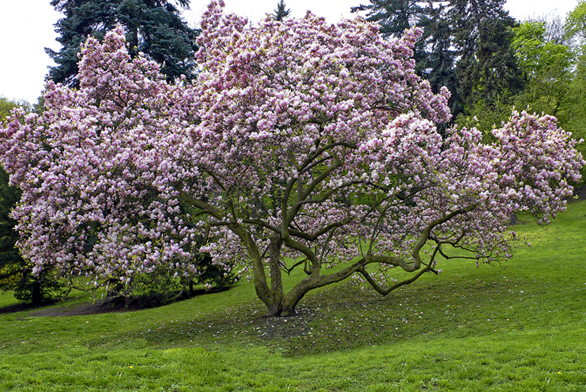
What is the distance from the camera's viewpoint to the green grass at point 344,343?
773 centimetres

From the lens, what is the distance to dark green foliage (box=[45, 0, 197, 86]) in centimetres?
2630

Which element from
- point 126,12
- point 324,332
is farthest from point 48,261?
point 126,12

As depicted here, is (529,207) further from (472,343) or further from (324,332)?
(324,332)

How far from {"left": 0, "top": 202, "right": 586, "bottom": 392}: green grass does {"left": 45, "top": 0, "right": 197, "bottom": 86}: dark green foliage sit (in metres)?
15.8

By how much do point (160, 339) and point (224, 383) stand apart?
21.5 feet

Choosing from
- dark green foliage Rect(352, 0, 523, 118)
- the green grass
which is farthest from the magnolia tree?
dark green foliage Rect(352, 0, 523, 118)

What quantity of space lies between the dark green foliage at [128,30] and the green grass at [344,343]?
15.8 metres

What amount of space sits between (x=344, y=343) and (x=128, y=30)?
2557cm

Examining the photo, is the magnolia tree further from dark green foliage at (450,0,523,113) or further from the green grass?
dark green foliage at (450,0,523,113)

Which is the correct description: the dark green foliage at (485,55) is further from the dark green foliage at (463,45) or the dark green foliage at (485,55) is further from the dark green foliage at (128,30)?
the dark green foliage at (128,30)

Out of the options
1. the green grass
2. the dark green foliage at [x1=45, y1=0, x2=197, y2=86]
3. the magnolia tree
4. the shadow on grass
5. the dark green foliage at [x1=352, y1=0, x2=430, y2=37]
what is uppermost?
the dark green foliage at [x1=352, y1=0, x2=430, y2=37]

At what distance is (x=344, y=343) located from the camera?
11.5 m

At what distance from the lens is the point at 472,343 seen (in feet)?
31.6

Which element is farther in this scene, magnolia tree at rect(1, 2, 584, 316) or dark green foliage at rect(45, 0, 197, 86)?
dark green foliage at rect(45, 0, 197, 86)
